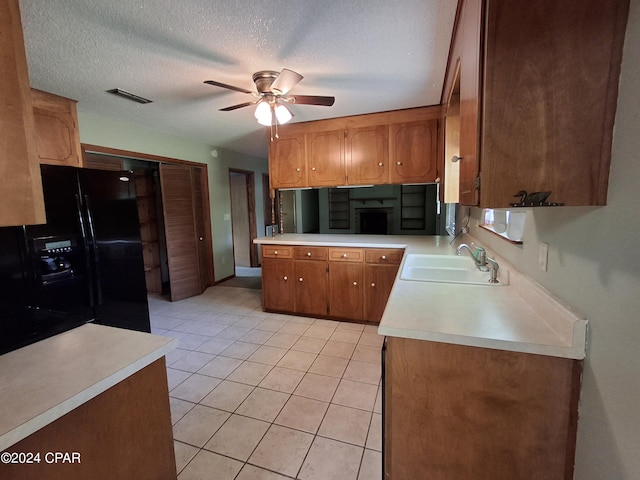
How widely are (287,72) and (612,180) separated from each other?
5.78ft

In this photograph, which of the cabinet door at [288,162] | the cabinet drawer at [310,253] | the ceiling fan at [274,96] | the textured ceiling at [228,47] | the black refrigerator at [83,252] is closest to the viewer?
the textured ceiling at [228,47]

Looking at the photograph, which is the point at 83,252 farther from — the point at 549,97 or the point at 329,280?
the point at 549,97

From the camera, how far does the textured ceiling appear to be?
1.46 meters

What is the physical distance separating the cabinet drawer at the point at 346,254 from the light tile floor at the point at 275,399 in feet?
2.37

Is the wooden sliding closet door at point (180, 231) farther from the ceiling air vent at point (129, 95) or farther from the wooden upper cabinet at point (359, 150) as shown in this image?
the wooden upper cabinet at point (359, 150)

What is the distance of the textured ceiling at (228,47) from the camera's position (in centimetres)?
146

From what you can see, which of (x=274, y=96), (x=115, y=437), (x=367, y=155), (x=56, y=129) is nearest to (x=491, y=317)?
(x=115, y=437)

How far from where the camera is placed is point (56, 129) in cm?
251

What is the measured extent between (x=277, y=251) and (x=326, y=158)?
4.12 feet

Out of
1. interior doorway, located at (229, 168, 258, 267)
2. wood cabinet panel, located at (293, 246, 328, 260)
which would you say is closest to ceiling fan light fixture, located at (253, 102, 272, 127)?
wood cabinet panel, located at (293, 246, 328, 260)

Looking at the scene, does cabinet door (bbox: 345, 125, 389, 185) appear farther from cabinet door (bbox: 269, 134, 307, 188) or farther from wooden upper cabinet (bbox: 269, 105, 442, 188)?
cabinet door (bbox: 269, 134, 307, 188)

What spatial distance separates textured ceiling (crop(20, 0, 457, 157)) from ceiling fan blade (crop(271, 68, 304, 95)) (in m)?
0.12

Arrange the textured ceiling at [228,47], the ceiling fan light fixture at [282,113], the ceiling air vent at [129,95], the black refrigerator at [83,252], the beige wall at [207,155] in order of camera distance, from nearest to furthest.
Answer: the textured ceiling at [228,47]
the black refrigerator at [83,252]
the ceiling fan light fixture at [282,113]
the ceiling air vent at [129,95]
the beige wall at [207,155]

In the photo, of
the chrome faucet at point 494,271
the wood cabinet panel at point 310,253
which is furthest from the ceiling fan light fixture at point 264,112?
the chrome faucet at point 494,271
